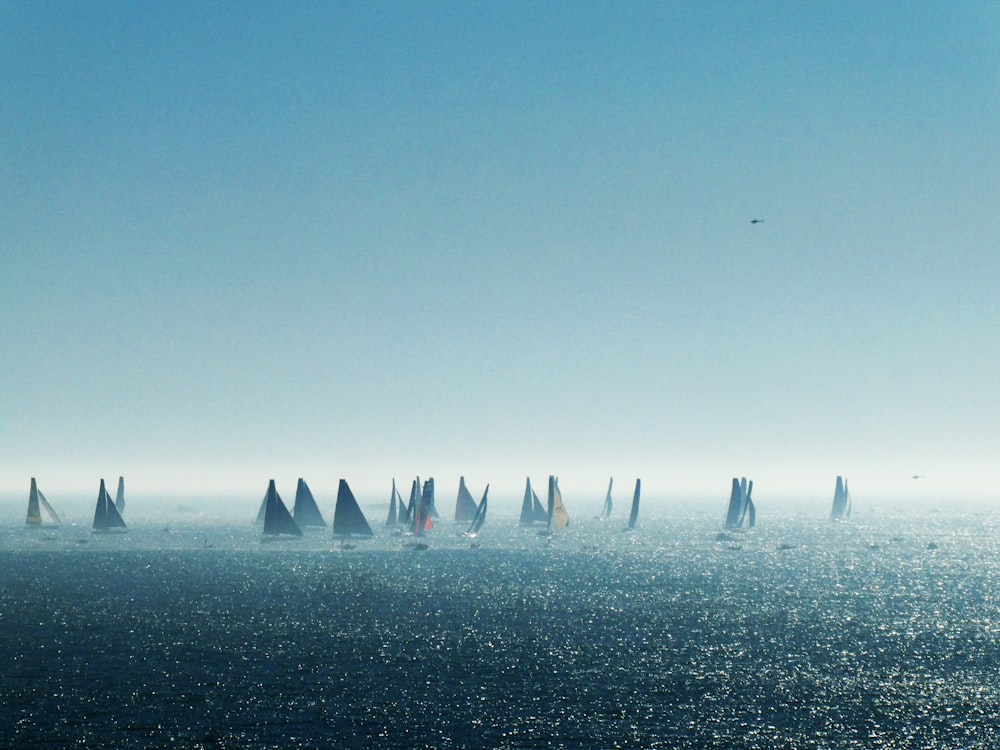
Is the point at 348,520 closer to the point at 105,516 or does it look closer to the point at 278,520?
the point at 278,520

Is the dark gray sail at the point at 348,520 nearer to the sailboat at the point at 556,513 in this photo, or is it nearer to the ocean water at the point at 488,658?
the ocean water at the point at 488,658

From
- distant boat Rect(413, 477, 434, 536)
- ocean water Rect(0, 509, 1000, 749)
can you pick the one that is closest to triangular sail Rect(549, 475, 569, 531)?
distant boat Rect(413, 477, 434, 536)

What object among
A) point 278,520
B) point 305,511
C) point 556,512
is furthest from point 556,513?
point 278,520

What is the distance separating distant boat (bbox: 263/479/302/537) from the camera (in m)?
152

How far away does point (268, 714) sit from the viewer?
175ft

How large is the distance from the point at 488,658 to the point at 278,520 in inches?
3704

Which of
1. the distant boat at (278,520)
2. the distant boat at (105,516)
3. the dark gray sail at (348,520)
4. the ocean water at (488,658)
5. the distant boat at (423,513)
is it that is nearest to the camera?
the ocean water at (488,658)

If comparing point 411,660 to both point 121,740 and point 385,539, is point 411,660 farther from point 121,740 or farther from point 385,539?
point 385,539

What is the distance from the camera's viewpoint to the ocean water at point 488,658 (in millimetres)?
50875

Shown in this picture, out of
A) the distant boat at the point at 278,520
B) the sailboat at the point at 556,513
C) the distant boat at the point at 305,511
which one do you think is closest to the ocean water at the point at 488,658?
the distant boat at the point at 278,520

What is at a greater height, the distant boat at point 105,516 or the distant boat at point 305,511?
the distant boat at point 305,511

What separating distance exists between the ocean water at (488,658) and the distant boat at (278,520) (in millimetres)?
15027

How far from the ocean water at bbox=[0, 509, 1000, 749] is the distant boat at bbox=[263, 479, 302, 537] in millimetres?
15027

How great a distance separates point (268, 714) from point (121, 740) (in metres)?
9.27
